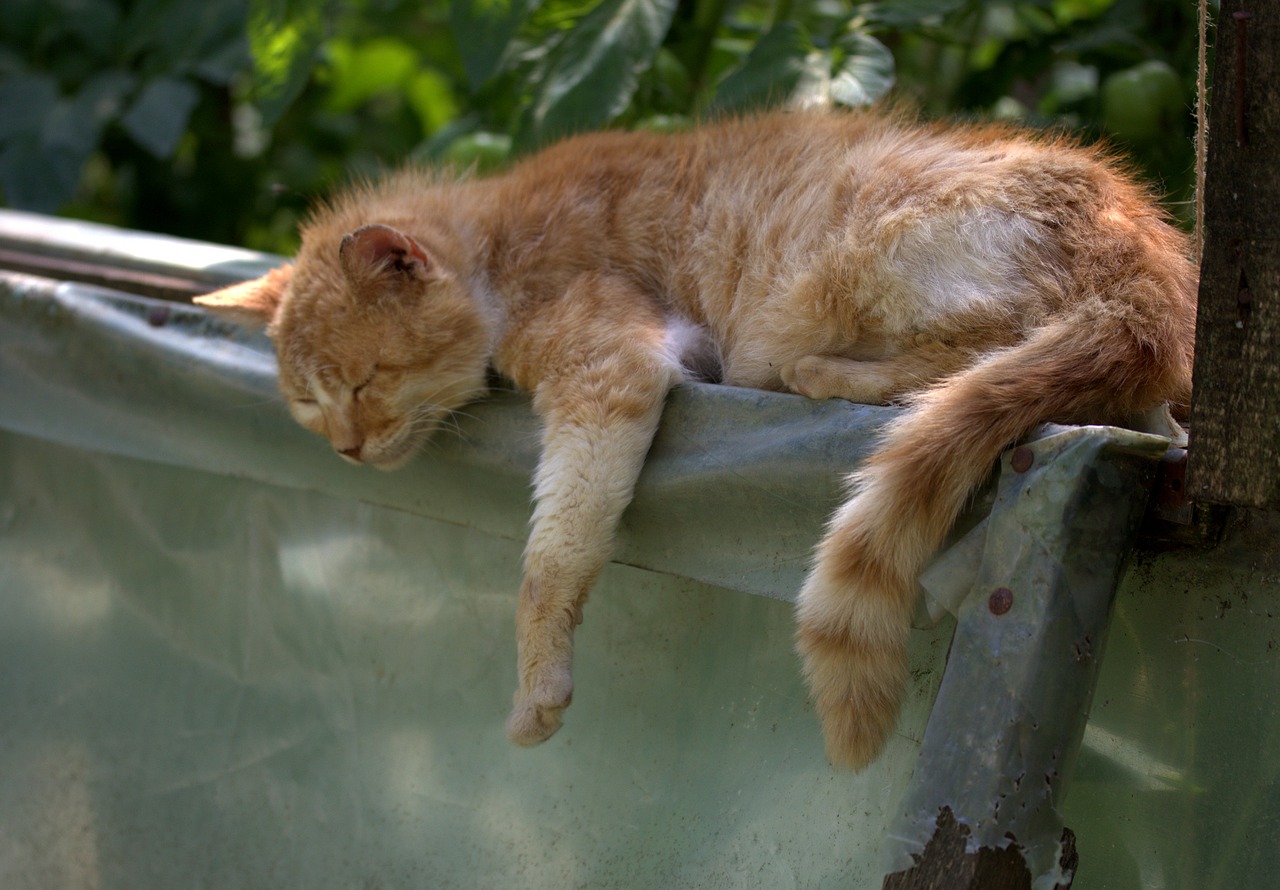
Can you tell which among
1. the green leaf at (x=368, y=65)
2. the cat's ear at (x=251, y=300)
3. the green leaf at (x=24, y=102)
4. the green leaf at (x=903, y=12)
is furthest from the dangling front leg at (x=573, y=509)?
the green leaf at (x=368, y=65)

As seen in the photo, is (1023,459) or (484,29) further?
(484,29)

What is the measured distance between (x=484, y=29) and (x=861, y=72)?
2.89ft

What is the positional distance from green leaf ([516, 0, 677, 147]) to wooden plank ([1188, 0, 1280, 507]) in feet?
5.74

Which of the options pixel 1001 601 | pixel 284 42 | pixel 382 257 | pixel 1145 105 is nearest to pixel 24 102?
pixel 284 42

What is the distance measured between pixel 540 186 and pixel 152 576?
3.97 ft

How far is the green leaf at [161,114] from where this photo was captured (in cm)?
388

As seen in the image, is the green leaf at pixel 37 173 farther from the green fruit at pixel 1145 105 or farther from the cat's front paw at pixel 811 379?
the green fruit at pixel 1145 105

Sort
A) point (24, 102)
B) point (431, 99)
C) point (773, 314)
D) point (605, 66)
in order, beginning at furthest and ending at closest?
1. point (431, 99)
2. point (24, 102)
3. point (605, 66)
4. point (773, 314)

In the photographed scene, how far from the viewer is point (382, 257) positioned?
2.01m

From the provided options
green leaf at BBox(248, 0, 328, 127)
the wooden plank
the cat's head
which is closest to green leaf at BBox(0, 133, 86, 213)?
green leaf at BBox(248, 0, 328, 127)

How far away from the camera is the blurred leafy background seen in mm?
2693

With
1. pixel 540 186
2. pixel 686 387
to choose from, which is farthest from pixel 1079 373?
pixel 540 186

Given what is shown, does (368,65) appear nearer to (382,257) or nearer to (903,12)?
(903,12)

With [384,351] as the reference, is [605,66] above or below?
above
